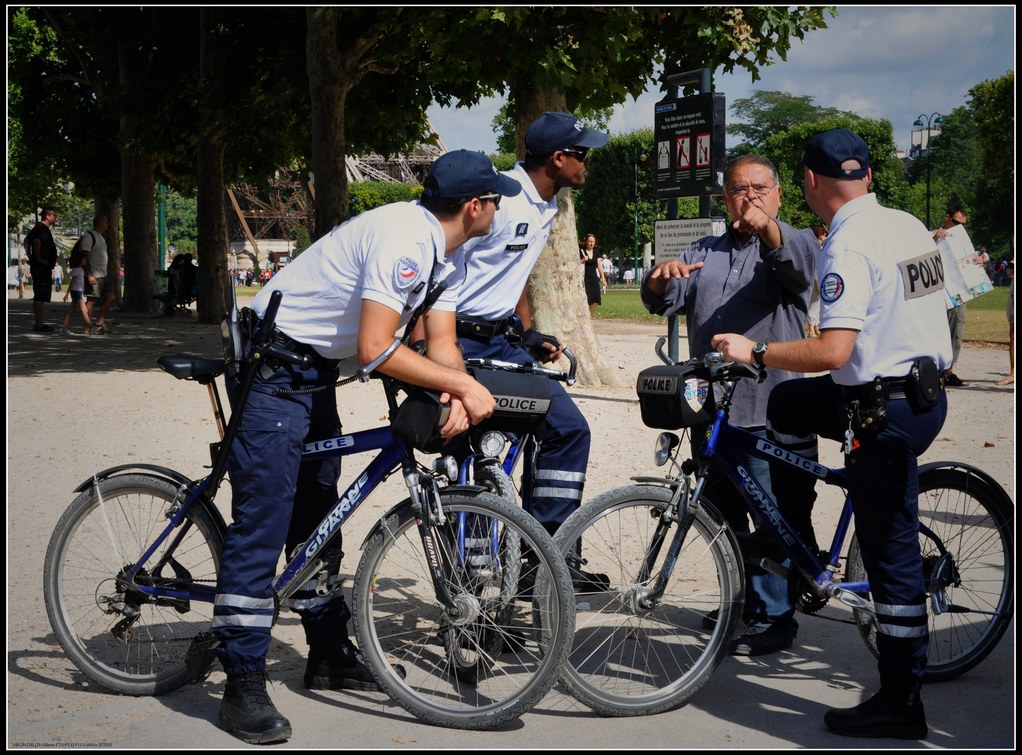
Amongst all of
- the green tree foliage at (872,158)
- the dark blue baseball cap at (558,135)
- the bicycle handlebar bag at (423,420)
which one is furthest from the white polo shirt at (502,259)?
the green tree foliage at (872,158)

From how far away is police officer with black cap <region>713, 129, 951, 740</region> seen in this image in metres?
3.87

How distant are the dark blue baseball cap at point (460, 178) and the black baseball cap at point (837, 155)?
42.0 inches

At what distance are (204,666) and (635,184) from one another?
239 ft

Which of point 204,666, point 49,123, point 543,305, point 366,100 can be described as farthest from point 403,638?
point 49,123

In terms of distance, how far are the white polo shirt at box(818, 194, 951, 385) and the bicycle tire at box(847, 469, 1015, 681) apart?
74cm

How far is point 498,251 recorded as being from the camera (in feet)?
16.1

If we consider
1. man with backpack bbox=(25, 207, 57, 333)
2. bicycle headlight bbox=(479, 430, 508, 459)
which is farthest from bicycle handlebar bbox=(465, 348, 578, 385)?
man with backpack bbox=(25, 207, 57, 333)

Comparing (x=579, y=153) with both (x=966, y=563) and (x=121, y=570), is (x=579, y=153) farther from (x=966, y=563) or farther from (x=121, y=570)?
(x=121, y=570)

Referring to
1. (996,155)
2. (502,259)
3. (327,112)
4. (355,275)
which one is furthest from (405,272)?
(996,155)

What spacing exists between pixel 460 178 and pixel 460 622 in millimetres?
1488

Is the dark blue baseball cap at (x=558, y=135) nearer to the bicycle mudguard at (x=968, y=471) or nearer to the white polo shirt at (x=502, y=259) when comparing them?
the white polo shirt at (x=502, y=259)

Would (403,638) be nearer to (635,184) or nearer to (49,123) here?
(49,123)

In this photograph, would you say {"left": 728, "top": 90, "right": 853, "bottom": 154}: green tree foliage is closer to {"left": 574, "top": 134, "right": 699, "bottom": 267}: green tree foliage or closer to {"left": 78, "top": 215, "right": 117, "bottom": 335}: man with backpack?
{"left": 574, "top": 134, "right": 699, "bottom": 267}: green tree foliage

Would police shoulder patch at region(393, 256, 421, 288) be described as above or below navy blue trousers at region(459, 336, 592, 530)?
above
